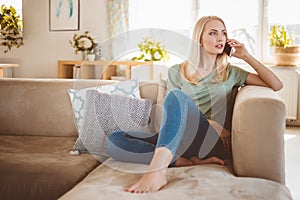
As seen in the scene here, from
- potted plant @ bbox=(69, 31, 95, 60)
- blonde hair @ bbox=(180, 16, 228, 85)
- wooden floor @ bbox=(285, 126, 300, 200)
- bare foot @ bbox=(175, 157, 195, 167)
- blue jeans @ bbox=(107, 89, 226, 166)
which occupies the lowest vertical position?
wooden floor @ bbox=(285, 126, 300, 200)

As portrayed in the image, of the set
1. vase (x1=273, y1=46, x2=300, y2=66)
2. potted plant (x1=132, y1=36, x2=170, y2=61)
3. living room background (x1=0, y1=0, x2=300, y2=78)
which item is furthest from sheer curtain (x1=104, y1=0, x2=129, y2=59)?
vase (x1=273, y1=46, x2=300, y2=66)

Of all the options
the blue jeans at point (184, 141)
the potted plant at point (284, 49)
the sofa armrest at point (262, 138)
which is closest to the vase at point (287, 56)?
the potted plant at point (284, 49)

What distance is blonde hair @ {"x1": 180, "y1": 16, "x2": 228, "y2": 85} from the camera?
2.09 metres

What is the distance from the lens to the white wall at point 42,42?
565 cm

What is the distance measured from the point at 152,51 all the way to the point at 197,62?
2.91 m

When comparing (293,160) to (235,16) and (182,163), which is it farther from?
(235,16)

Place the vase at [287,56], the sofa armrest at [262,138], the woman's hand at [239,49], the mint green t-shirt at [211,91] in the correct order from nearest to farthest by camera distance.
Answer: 1. the sofa armrest at [262,138]
2. the mint green t-shirt at [211,91]
3. the woman's hand at [239,49]
4. the vase at [287,56]

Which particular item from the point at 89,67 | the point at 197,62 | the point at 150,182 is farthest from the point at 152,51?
the point at 150,182

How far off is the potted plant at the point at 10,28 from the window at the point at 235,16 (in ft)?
5.34

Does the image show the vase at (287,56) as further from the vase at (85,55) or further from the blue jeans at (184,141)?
the blue jeans at (184,141)

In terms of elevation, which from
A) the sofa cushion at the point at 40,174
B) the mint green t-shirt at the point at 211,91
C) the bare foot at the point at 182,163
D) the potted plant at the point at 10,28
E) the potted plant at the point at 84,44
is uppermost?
the potted plant at the point at 10,28

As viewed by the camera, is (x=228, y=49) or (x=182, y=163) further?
(x=228, y=49)

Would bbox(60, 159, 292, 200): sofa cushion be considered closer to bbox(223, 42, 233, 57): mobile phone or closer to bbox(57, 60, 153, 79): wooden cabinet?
bbox(223, 42, 233, 57): mobile phone

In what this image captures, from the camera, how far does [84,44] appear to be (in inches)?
216
